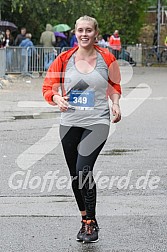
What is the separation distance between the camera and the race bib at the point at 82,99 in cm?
642

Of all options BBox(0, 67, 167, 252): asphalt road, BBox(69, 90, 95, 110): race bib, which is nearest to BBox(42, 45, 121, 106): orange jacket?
BBox(69, 90, 95, 110): race bib

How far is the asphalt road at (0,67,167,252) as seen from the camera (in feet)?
21.8

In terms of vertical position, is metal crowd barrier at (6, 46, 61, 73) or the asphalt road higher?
the asphalt road

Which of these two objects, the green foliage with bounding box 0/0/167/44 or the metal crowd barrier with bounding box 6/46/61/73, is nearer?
the metal crowd barrier with bounding box 6/46/61/73

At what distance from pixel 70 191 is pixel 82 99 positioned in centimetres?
264

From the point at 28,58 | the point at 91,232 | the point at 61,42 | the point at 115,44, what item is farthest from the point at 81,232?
the point at 115,44

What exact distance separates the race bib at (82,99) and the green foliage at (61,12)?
28963 mm

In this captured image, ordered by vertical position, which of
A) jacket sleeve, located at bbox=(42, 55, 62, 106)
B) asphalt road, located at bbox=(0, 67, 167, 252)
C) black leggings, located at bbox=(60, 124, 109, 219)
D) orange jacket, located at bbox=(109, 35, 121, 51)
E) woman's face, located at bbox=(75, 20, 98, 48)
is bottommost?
orange jacket, located at bbox=(109, 35, 121, 51)

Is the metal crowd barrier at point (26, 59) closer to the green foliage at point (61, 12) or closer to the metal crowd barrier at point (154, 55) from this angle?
the green foliage at point (61, 12)

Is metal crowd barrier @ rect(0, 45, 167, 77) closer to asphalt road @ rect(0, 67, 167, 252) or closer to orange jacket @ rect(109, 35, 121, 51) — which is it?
orange jacket @ rect(109, 35, 121, 51)

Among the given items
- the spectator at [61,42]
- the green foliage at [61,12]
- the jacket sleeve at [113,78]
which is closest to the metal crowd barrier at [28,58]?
the spectator at [61,42]

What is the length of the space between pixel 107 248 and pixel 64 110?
46.6 inches

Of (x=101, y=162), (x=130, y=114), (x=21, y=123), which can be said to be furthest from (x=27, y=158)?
(x=130, y=114)

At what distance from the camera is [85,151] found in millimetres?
6500
